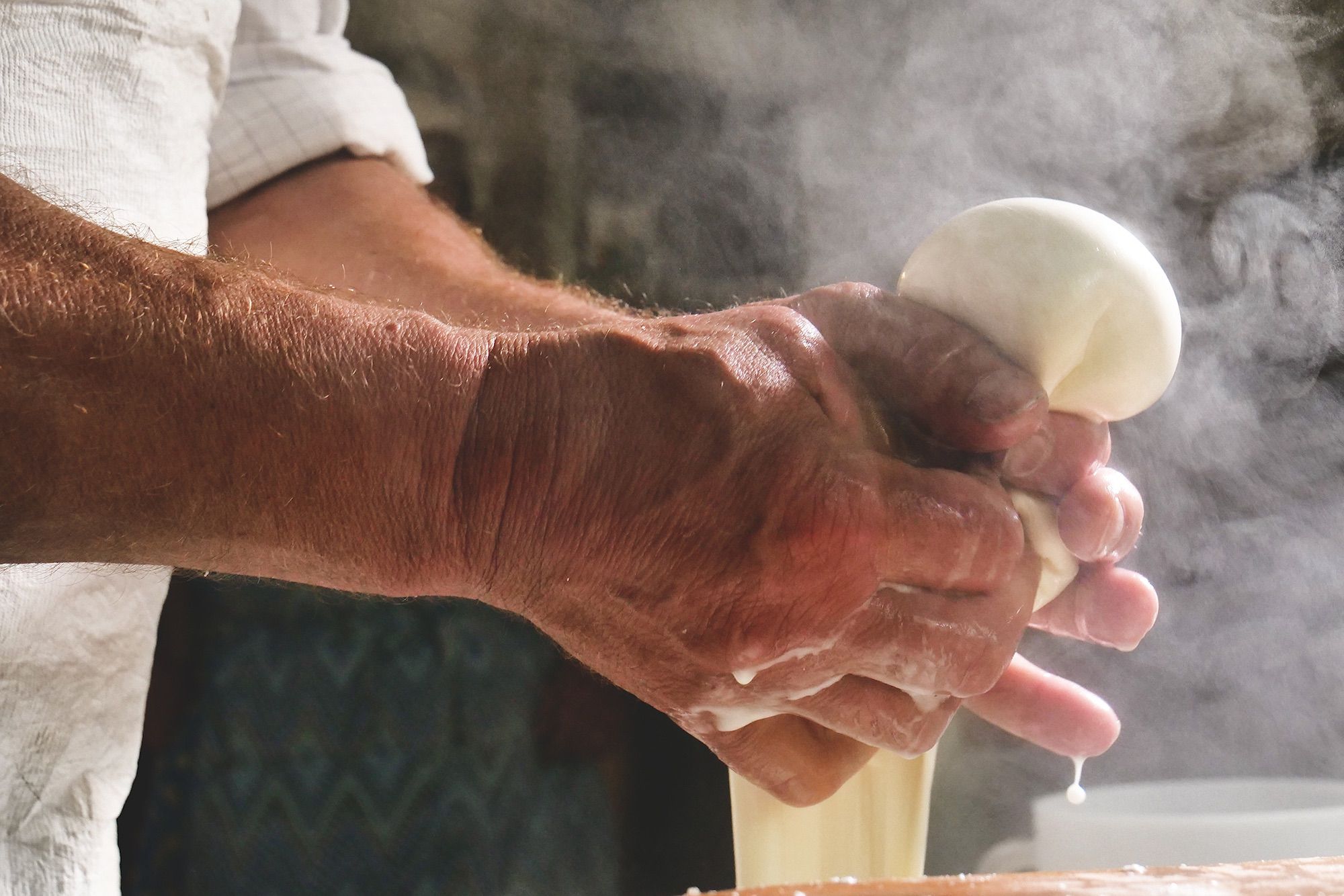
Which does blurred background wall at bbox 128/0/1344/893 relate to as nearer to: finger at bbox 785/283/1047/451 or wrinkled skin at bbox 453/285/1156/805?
wrinkled skin at bbox 453/285/1156/805

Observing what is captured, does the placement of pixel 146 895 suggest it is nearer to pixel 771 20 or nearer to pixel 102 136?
pixel 102 136

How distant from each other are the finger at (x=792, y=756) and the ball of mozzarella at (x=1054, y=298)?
30 cm

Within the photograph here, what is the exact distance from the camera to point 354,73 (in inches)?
67.7

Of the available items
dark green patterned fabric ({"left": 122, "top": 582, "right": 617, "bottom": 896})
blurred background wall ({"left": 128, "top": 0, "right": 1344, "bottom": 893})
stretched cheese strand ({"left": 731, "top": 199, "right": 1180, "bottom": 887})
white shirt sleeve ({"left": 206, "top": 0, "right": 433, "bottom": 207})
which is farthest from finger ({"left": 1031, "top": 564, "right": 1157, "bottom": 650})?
white shirt sleeve ({"left": 206, "top": 0, "right": 433, "bottom": 207})

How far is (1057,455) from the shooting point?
3.41ft

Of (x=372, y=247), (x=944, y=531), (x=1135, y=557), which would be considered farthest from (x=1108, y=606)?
(x=372, y=247)

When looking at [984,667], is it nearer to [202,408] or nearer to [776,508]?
[776,508]

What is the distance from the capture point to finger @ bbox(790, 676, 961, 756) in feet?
3.10

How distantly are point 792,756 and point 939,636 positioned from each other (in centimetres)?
25

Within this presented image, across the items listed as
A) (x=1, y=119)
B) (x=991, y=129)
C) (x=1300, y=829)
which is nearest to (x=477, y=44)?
(x=991, y=129)

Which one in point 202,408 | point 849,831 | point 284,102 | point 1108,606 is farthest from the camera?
point 284,102

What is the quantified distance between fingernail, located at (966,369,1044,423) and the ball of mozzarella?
0.05m

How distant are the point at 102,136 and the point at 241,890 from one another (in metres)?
1.27

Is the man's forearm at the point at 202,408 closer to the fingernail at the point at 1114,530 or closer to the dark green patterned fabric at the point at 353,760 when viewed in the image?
the fingernail at the point at 1114,530
